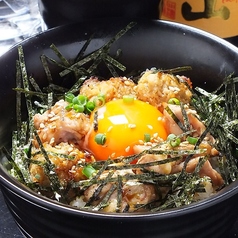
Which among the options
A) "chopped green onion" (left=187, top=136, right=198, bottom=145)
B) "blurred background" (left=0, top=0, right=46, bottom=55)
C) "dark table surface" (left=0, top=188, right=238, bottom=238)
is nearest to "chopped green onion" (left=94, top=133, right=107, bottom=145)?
"chopped green onion" (left=187, top=136, right=198, bottom=145)

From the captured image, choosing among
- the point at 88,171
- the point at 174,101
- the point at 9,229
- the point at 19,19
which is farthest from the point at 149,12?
the point at 19,19

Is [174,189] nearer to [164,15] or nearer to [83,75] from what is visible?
[83,75]

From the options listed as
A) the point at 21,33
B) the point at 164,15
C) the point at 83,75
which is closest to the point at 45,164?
the point at 83,75

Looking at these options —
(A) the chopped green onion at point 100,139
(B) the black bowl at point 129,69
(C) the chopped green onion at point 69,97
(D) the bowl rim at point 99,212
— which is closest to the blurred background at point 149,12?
(B) the black bowl at point 129,69

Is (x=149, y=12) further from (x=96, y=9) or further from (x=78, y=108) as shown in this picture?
(x=78, y=108)

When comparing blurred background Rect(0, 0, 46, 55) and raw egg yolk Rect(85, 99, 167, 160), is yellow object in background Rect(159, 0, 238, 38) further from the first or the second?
blurred background Rect(0, 0, 46, 55)

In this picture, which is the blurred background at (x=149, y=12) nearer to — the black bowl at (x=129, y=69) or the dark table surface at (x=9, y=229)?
the black bowl at (x=129, y=69)

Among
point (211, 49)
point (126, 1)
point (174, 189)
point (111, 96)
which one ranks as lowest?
point (174, 189)

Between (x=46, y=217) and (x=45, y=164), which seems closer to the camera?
(x=46, y=217)
